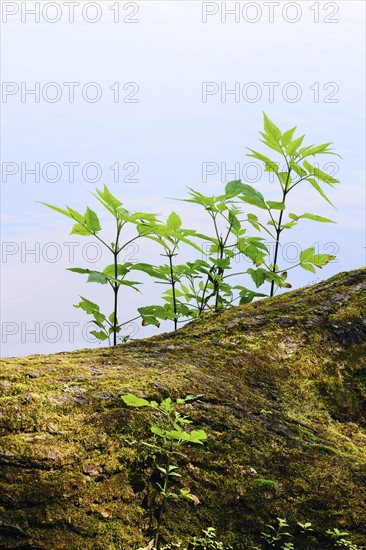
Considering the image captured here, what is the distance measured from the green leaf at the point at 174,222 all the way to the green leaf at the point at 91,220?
47 cm

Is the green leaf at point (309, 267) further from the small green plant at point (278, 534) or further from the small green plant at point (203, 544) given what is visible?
the small green plant at point (203, 544)

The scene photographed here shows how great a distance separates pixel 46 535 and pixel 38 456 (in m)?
0.26

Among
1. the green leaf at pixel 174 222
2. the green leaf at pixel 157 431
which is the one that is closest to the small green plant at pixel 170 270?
the green leaf at pixel 174 222

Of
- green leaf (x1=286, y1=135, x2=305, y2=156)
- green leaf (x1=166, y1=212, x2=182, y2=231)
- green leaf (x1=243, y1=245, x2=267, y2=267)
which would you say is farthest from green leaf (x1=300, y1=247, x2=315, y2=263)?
green leaf (x1=166, y1=212, x2=182, y2=231)

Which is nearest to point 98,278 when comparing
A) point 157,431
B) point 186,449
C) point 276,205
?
point 276,205

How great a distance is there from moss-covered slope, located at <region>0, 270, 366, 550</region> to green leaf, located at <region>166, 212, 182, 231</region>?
1083 mm

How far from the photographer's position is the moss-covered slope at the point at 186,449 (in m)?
2.01

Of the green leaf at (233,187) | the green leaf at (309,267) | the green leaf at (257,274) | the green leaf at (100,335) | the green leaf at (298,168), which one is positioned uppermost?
the green leaf at (298,168)

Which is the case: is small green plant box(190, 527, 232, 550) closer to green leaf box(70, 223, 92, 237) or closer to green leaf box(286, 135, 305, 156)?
green leaf box(70, 223, 92, 237)

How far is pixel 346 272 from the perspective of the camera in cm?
430

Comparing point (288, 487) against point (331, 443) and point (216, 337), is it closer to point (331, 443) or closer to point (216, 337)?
point (331, 443)

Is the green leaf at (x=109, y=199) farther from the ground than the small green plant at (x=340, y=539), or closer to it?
farther from the ground

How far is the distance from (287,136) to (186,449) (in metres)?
2.69

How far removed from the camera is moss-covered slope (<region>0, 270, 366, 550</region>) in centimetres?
201
